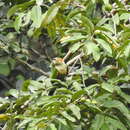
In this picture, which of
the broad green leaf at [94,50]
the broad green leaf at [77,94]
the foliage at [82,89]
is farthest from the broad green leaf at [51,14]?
the broad green leaf at [77,94]

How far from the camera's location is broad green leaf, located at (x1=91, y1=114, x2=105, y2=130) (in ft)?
3.79

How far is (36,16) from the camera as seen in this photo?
4.61 feet

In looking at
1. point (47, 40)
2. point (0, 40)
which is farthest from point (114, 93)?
point (47, 40)

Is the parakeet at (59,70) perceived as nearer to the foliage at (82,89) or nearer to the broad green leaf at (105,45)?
the foliage at (82,89)

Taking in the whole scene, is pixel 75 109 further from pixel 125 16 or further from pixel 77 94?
pixel 125 16

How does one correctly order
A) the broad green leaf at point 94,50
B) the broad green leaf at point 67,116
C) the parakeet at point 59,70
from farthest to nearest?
the parakeet at point 59,70
the broad green leaf at point 94,50
the broad green leaf at point 67,116

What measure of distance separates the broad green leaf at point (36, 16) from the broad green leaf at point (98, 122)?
0.40 metres

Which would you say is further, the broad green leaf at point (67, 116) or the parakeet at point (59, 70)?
the parakeet at point (59, 70)

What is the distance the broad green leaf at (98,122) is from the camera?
3.79 ft

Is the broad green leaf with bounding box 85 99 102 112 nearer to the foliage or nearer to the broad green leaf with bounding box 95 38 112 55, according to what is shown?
the foliage

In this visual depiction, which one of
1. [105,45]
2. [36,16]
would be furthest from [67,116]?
[36,16]

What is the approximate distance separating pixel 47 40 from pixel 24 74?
24 cm

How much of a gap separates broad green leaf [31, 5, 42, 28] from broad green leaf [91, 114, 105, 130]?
15.8 inches

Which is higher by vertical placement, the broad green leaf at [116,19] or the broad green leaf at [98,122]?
Answer: the broad green leaf at [116,19]
